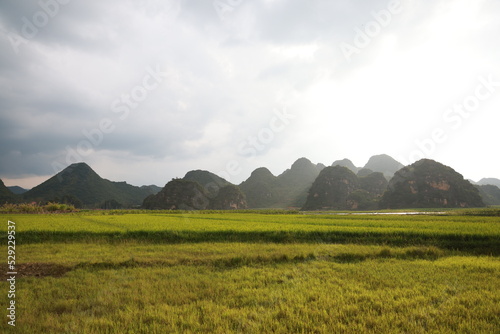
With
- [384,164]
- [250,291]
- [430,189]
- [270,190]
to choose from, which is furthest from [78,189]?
[384,164]

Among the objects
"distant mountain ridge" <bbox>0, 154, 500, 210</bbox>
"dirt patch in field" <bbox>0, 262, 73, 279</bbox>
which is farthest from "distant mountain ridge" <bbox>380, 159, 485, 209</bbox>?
"dirt patch in field" <bbox>0, 262, 73, 279</bbox>

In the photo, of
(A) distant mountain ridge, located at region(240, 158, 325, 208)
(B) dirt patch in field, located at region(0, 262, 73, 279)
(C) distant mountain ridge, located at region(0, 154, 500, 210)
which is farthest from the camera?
(A) distant mountain ridge, located at region(240, 158, 325, 208)

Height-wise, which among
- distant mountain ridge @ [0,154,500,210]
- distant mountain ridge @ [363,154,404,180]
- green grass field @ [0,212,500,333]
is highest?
distant mountain ridge @ [363,154,404,180]

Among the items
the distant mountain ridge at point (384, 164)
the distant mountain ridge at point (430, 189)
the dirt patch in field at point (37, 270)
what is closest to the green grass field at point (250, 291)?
the dirt patch in field at point (37, 270)

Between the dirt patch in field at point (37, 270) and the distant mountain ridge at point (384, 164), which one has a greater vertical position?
the distant mountain ridge at point (384, 164)

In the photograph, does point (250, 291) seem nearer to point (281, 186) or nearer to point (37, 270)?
point (37, 270)

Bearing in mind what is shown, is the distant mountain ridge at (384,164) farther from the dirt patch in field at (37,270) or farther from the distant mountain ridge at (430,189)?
the dirt patch in field at (37,270)

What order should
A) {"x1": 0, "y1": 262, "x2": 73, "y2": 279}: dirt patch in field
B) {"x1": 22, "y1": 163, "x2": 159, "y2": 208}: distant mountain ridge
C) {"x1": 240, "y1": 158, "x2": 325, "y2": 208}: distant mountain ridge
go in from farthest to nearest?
{"x1": 240, "y1": 158, "x2": 325, "y2": 208}: distant mountain ridge → {"x1": 22, "y1": 163, "x2": 159, "y2": 208}: distant mountain ridge → {"x1": 0, "y1": 262, "x2": 73, "y2": 279}: dirt patch in field

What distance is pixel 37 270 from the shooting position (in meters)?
7.85

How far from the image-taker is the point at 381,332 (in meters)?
3.79

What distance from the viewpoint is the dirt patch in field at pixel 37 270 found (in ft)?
24.3

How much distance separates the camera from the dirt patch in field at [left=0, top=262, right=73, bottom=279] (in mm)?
7398

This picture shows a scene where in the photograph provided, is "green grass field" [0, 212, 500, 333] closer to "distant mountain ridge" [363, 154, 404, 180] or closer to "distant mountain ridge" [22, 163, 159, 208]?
"distant mountain ridge" [22, 163, 159, 208]

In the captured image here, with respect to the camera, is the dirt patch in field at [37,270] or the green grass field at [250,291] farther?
the dirt patch in field at [37,270]
